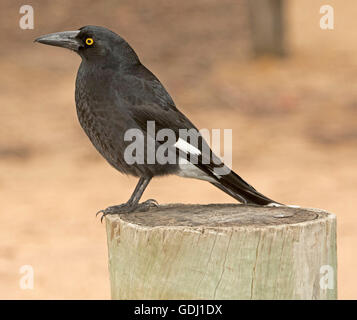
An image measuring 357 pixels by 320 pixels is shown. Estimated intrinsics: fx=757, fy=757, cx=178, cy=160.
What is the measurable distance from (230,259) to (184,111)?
10.2m

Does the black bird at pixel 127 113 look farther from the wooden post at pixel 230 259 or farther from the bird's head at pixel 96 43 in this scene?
the wooden post at pixel 230 259

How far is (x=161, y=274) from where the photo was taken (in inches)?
129

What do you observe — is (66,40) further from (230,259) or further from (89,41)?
(230,259)

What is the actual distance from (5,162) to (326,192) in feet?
16.1

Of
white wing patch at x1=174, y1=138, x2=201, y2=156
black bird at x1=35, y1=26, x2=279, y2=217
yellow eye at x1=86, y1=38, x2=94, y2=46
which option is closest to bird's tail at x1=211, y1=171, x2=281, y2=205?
black bird at x1=35, y1=26, x2=279, y2=217

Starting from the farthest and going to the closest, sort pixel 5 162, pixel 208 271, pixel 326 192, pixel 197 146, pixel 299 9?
pixel 299 9, pixel 5 162, pixel 326 192, pixel 197 146, pixel 208 271

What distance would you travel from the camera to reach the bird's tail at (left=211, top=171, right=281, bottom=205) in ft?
13.0

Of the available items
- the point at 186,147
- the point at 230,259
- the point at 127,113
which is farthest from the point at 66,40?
the point at 230,259

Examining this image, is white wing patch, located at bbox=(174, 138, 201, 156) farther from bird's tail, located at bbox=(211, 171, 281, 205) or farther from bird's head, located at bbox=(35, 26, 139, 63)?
bird's head, located at bbox=(35, 26, 139, 63)

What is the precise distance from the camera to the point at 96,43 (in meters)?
4.16

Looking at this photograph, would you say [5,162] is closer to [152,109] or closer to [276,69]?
[276,69]

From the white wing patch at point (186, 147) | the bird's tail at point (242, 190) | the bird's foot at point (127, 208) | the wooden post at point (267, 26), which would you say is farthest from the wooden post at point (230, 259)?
the wooden post at point (267, 26)

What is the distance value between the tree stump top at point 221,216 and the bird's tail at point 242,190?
0.24ft

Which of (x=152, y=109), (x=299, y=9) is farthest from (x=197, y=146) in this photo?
(x=299, y=9)
